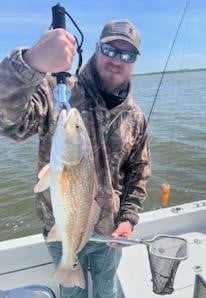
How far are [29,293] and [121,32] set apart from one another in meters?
1.76

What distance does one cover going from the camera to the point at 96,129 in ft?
7.44

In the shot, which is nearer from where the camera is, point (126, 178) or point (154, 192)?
point (126, 178)

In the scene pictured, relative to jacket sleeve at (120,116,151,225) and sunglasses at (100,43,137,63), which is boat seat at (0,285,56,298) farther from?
sunglasses at (100,43,137,63)

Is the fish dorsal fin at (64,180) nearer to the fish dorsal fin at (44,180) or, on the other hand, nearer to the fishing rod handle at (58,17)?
the fish dorsal fin at (44,180)

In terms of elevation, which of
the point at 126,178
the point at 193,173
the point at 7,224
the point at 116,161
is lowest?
the point at 193,173

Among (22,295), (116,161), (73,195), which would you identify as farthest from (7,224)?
(73,195)

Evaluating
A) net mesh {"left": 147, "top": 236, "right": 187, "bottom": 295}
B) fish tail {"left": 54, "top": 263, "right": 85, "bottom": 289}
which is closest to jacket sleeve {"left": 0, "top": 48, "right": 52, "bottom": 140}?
fish tail {"left": 54, "top": 263, "right": 85, "bottom": 289}

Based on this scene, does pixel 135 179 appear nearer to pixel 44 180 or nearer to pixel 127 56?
pixel 127 56

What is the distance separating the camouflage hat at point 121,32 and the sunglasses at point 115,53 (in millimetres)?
39

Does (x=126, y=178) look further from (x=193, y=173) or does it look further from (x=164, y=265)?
(x=193, y=173)

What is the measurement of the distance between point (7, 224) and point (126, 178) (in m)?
4.41

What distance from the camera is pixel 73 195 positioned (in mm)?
1510

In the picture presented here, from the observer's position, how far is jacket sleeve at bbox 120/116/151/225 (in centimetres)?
263

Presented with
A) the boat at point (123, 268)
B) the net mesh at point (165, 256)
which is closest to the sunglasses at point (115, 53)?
the net mesh at point (165, 256)
